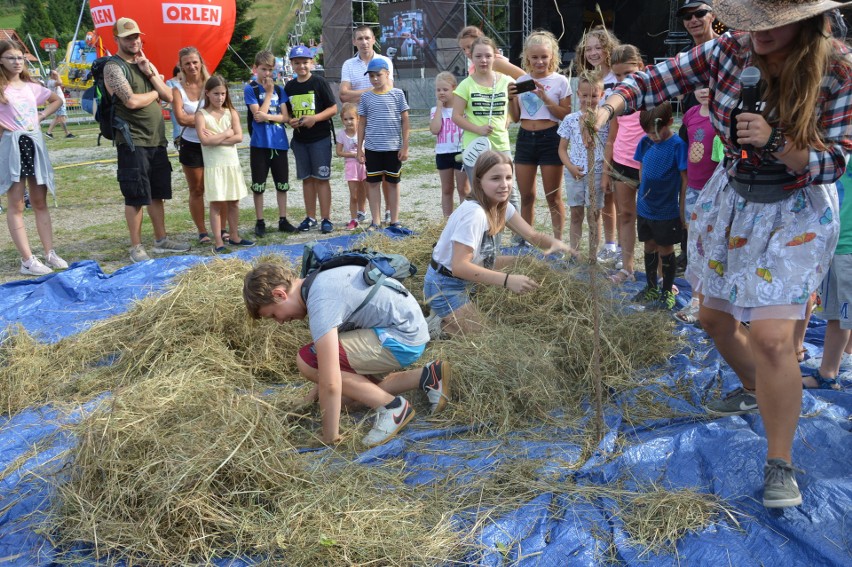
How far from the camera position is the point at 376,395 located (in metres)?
3.14

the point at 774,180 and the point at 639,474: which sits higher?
the point at 774,180

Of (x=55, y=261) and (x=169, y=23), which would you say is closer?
(x=55, y=261)

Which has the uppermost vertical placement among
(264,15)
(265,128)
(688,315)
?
(264,15)

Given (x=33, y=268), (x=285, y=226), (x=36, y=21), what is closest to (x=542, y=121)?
(x=285, y=226)

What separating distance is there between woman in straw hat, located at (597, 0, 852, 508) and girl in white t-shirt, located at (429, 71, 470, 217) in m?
3.71

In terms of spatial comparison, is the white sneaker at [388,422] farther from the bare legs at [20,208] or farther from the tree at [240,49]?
the tree at [240,49]

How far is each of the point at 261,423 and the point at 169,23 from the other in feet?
41.5

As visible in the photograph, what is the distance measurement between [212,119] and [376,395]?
13.7 ft

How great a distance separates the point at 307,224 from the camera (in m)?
7.18

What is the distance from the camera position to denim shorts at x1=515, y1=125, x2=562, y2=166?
557cm

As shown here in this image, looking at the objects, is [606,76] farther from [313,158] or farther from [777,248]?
[777,248]

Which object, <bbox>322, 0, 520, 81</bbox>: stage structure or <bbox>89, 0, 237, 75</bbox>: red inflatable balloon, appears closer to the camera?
<bbox>89, 0, 237, 75</bbox>: red inflatable balloon

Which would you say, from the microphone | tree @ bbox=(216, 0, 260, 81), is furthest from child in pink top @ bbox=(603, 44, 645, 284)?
tree @ bbox=(216, 0, 260, 81)

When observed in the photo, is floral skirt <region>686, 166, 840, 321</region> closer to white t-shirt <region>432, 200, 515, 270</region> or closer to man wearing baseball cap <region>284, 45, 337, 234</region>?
white t-shirt <region>432, 200, 515, 270</region>
